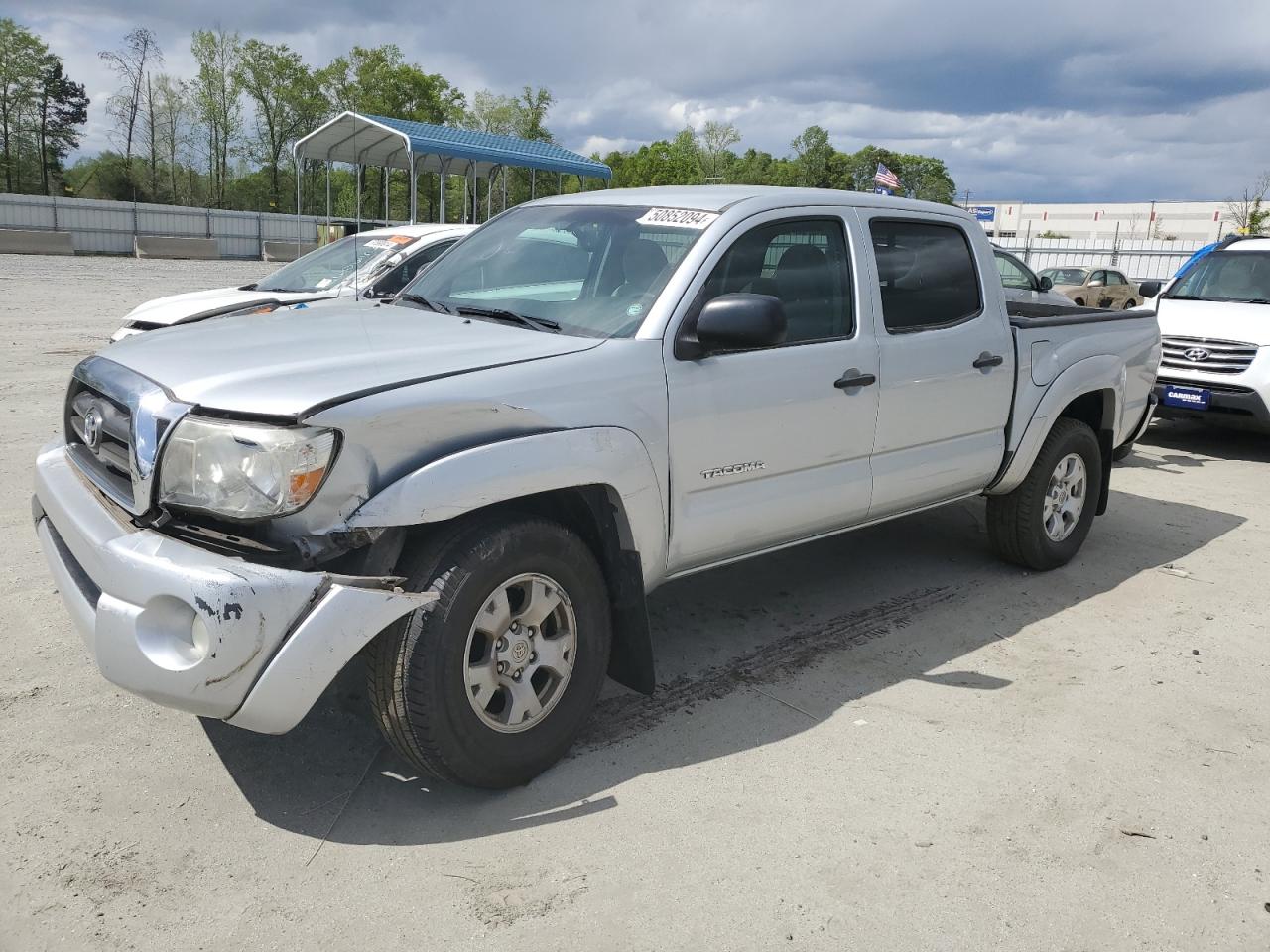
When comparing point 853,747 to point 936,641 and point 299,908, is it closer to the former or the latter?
point 936,641

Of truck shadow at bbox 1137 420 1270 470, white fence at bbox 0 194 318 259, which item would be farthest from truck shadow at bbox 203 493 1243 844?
white fence at bbox 0 194 318 259

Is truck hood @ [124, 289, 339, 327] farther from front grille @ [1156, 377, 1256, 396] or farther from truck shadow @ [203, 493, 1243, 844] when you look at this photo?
front grille @ [1156, 377, 1256, 396]

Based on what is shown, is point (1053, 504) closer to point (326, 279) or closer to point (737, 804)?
point (737, 804)

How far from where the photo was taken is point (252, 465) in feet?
8.96

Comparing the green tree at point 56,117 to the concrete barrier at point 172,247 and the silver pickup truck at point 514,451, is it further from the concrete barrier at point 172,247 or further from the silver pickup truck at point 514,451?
the silver pickup truck at point 514,451

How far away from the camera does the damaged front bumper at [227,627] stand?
2.62 m

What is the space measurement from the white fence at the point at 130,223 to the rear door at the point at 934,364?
104 feet

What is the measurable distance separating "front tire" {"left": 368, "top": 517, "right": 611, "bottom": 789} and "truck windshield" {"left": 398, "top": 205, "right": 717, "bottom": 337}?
883 millimetres

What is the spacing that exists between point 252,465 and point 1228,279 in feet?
34.4

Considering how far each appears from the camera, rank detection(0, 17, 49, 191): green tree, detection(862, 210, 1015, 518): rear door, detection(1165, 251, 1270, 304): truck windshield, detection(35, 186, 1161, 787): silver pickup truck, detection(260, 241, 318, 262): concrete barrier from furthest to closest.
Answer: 1. detection(0, 17, 49, 191): green tree
2. detection(260, 241, 318, 262): concrete barrier
3. detection(1165, 251, 1270, 304): truck windshield
4. detection(862, 210, 1015, 518): rear door
5. detection(35, 186, 1161, 787): silver pickup truck

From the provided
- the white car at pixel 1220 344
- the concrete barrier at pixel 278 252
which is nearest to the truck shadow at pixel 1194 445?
the white car at pixel 1220 344

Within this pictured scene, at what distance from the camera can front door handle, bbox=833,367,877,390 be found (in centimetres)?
405

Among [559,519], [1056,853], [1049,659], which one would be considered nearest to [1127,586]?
[1049,659]

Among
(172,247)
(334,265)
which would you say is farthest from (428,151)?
(172,247)
